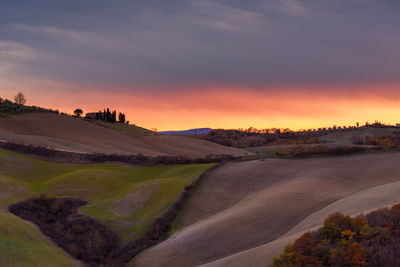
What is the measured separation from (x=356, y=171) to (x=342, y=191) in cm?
828

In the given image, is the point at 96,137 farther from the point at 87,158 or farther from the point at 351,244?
the point at 351,244

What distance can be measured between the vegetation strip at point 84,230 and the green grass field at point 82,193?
0.86 m

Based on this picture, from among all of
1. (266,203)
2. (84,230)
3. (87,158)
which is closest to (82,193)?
(84,230)

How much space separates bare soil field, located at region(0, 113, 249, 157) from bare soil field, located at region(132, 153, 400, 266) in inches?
1679

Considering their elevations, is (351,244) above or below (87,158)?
below

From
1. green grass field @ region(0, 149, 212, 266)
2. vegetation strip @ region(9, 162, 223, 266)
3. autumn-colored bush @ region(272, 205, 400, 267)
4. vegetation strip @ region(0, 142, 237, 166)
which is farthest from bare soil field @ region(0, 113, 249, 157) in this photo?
autumn-colored bush @ region(272, 205, 400, 267)

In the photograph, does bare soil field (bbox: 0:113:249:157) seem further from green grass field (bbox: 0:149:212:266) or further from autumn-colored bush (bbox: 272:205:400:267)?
autumn-colored bush (bbox: 272:205:400:267)

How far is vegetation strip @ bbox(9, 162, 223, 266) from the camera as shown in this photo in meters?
29.2

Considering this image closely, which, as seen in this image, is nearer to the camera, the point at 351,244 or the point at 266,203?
the point at 351,244

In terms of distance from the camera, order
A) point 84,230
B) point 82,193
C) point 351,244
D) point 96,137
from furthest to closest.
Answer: point 96,137
point 82,193
point 84,230
point 351,244

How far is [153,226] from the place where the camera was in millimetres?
32906

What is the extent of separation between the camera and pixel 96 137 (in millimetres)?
99562

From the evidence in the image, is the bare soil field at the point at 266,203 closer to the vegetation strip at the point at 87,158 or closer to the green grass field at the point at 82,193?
the green grass field at the point at 82,193

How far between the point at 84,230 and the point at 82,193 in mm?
10548
